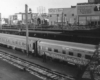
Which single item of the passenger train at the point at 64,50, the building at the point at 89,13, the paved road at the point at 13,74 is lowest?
the paved road at the point at 13,74

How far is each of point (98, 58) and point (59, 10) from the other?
51.3 meters

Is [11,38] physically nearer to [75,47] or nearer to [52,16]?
[75,47]

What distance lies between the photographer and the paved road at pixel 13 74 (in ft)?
43.1

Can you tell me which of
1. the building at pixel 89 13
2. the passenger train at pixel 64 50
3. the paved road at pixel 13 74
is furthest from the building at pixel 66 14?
the paved road at pixel 13 74

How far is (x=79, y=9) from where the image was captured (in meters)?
38.2

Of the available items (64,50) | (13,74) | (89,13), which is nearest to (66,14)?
(89,13)

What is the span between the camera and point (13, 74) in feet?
46.4

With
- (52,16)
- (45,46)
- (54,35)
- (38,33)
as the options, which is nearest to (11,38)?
(38,33)

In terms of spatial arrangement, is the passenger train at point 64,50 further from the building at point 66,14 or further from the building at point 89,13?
the building at point 66,14

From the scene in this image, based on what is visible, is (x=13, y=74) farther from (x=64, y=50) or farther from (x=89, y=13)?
(x=89, y=13)

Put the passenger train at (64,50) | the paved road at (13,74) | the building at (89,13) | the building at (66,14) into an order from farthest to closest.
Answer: the building at (66,14) < the building at (89,13) < the passenger train at (64,50) < the paved road at (13,74)

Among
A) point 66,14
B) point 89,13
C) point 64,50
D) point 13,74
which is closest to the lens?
point 13,74

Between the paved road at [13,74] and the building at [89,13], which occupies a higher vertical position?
the building at [89,13]

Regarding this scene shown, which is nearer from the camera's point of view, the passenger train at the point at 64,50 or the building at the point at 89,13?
the passenger train at the point at 64,50
